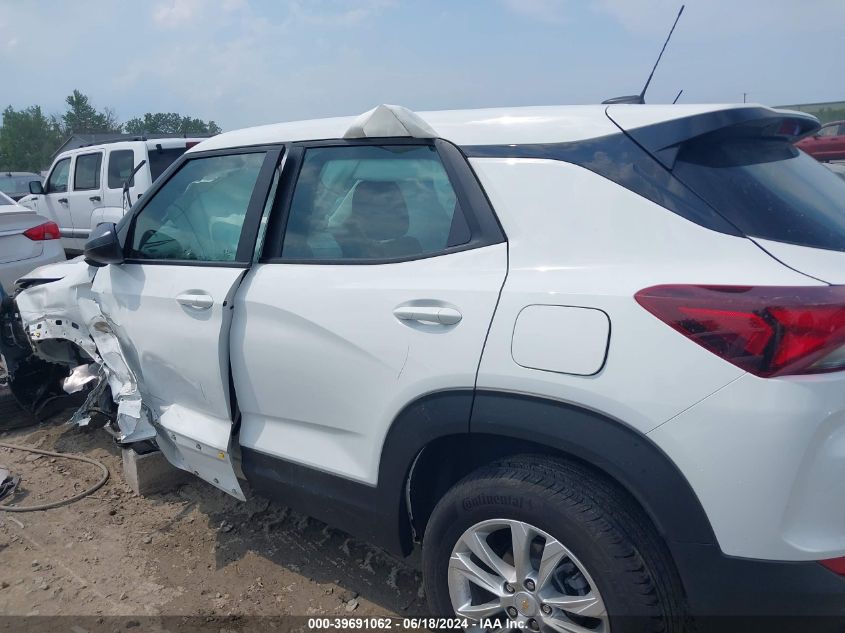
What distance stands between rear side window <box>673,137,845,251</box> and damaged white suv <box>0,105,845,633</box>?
10mm

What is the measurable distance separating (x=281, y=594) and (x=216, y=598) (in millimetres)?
273

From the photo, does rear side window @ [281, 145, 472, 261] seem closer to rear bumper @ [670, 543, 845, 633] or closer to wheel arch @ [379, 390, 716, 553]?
wheel arch @ [379, 390, 716, 553]

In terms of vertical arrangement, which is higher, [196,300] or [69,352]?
[196,300]

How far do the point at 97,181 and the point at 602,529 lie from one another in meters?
10.6

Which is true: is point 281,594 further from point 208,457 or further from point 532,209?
point 532,209

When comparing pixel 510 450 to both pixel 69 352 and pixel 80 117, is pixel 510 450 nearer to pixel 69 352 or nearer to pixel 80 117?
pixel 69 352

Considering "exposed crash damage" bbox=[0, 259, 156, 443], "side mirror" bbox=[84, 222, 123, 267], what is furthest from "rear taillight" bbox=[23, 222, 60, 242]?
"side mirror" bbox=[84, 222, 123, 267]

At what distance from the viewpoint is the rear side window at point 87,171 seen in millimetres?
10242

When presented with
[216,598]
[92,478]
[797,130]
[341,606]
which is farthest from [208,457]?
[797,130]

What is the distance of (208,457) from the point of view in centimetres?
288

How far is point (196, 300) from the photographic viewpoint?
274 cm

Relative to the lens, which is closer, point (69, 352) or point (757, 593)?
point (757, 593)

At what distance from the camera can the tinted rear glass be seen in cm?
924

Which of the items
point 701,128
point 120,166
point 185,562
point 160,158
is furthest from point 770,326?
point 120,166
